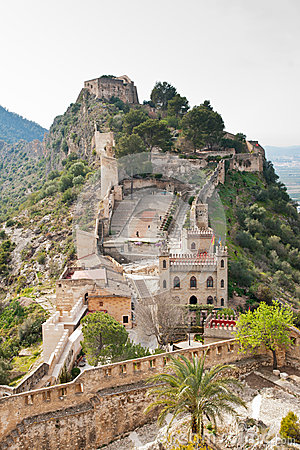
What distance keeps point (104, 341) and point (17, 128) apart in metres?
178

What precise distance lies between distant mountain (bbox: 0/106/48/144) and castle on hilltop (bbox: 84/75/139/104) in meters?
103

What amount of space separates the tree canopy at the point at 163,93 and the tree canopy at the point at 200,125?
18.1m

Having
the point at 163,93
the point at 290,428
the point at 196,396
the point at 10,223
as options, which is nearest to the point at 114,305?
the point at 196,396

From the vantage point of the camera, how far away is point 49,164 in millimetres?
85375

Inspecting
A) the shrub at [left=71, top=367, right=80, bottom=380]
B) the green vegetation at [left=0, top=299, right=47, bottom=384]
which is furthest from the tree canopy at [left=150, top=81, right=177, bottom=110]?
the shrub at [left=71, top=367, right=80, bottom=380]

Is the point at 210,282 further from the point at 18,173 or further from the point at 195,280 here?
the point at 18,173

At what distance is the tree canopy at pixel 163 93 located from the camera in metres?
73.6

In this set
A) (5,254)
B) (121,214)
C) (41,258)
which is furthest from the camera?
(5,254)

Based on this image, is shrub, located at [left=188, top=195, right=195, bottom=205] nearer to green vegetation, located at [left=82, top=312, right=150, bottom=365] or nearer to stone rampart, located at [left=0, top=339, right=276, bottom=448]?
green vegetation, located at [left=82, top=312, right=150, bottom=365]

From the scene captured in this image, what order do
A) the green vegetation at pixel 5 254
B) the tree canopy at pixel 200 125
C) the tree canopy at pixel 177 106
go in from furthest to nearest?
the tree canopy at pixel 177 106 < the tree canopy at pixel 200 125 < the green vegetation at pixel 5 254

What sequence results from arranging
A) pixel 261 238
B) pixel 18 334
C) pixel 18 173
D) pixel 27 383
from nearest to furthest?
1. pixel 27 383
2. pixel 18 334
3. pixel 261 238
4. pixel 18 173

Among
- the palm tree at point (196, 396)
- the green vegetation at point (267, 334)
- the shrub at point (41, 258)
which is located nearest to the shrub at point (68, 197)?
the shrub at point (41, 258)

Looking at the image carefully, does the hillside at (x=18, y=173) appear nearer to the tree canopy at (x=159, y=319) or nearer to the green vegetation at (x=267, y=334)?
the tree canopy at (x=159, y=319)

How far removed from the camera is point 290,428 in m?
11.0
